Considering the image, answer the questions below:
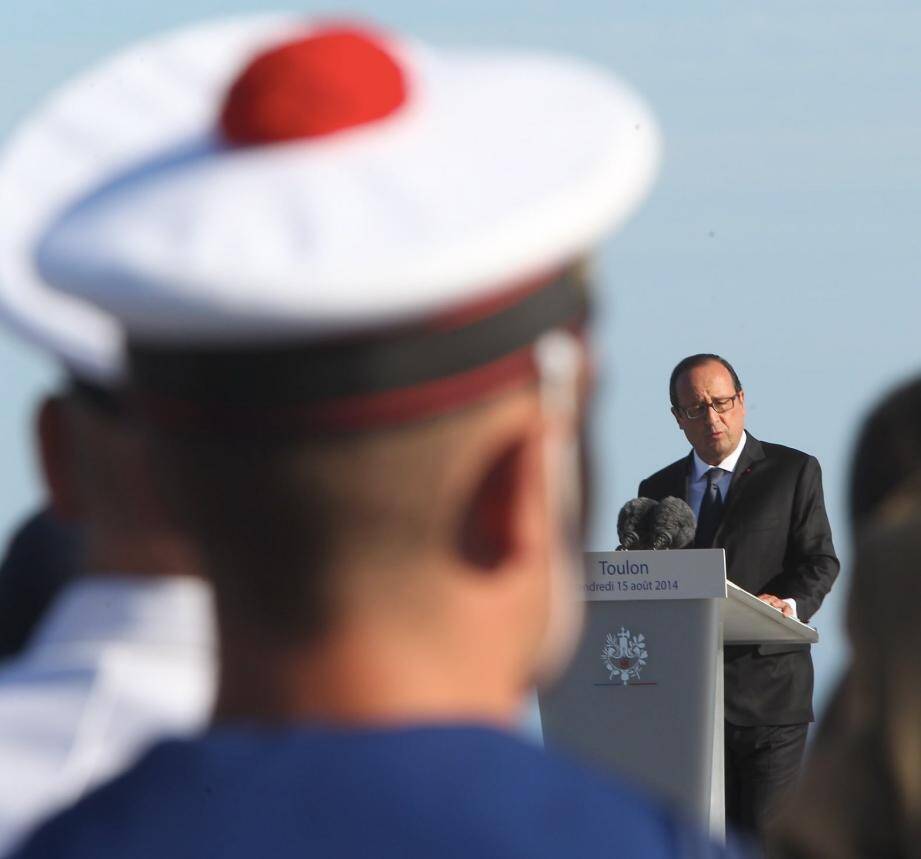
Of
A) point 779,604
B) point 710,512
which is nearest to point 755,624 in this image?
point 779,604

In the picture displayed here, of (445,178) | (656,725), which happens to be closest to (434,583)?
(445,178)

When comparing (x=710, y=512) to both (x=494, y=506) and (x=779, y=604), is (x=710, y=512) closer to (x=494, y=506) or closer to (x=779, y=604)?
(x=779, y=604)

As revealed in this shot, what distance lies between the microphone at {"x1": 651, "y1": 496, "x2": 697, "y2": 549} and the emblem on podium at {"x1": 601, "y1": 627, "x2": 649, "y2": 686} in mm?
680

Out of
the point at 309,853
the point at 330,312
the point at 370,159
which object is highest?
the point at 370,159

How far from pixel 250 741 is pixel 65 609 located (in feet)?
2.54

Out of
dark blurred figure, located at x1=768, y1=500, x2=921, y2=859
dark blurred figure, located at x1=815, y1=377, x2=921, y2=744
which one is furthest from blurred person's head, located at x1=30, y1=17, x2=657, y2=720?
dark blurred figure, located at x1=815, y1=377, x2=921, y2=744

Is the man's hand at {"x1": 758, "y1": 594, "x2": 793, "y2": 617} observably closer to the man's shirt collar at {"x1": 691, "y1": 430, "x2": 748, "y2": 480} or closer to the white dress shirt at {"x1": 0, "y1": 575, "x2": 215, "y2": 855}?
the man's shirt collar at {"x1": 691, "y1": 430, "x2": 748, "y2": 480}

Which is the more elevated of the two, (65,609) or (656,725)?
(65,609)

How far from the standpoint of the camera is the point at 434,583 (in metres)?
1.28

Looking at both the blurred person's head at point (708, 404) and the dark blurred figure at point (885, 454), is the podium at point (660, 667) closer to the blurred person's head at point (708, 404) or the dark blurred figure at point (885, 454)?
the blurred person's head at point (708, 404)

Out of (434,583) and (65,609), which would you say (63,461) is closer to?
(65,609)

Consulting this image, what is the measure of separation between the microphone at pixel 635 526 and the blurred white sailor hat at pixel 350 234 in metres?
5.95

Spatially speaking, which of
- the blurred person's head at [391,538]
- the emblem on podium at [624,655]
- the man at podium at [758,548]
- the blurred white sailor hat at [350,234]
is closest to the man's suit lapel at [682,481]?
the man at podium at [758,548]

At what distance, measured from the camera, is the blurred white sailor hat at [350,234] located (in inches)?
50.3
